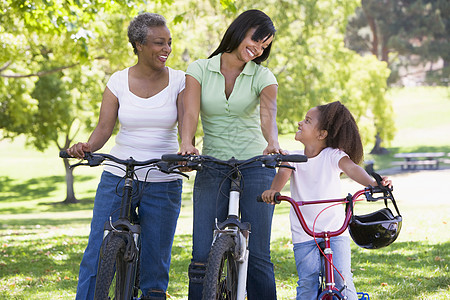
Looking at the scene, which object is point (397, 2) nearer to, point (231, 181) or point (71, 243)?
point (71, 243)

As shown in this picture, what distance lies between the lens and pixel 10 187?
126ft

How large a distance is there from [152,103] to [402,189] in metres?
23.5

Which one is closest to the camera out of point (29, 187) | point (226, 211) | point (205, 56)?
point (226, 211)

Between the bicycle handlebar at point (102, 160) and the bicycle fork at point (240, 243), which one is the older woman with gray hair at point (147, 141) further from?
the bicycle fork at point (240, 243)

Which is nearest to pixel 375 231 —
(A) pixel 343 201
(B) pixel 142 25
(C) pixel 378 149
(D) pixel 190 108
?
(A) pixel 343 201

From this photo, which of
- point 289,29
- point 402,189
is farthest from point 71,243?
point 402,189

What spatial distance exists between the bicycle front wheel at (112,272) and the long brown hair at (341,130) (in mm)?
1453

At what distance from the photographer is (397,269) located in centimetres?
745

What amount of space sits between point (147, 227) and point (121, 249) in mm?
624

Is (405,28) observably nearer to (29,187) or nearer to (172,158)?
(29,187)

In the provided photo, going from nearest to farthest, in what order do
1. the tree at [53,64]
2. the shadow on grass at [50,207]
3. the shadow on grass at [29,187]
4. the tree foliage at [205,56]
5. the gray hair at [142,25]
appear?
the gray hair at [142,25], the tree at [53,64], the tree foliage at [205,56], the shadow on grass at [50,207], the shadow on grass at [29,187]

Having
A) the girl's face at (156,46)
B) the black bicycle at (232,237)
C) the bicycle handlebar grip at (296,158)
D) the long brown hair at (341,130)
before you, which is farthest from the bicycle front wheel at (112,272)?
the long brown hair at (341,130)

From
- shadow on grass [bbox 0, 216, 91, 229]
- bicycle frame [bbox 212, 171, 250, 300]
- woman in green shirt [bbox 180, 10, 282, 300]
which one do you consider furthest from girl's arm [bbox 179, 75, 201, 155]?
shadow on grass [bbox 0, 216, 91, 229]

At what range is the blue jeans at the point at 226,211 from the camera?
397 centimetres
